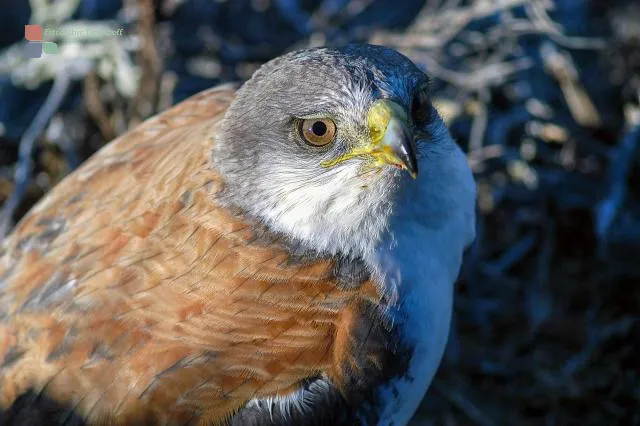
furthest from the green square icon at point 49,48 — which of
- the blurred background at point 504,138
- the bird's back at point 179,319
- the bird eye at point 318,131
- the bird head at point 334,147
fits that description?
the bird eye at point 318,131

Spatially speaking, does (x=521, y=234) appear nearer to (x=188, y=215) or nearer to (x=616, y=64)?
(x=616, y=64)

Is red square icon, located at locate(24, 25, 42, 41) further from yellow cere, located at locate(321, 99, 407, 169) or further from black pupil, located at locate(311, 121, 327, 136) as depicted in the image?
yellow cere, located at locate(321, 99, 407, 169)

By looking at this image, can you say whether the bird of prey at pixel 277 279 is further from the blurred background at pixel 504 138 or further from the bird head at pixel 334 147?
the blurred background at pixel 504 138

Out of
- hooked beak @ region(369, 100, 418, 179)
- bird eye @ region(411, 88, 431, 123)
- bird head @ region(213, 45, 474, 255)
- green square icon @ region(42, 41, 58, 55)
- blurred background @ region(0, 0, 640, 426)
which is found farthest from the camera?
green square icon @ region(42, 41, 58, 55)

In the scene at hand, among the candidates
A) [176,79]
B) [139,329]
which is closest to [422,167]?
[139,329]

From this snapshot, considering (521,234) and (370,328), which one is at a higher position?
(370,328)

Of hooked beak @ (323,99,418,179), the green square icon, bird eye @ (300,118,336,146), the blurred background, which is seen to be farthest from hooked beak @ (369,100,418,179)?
the green square icon
